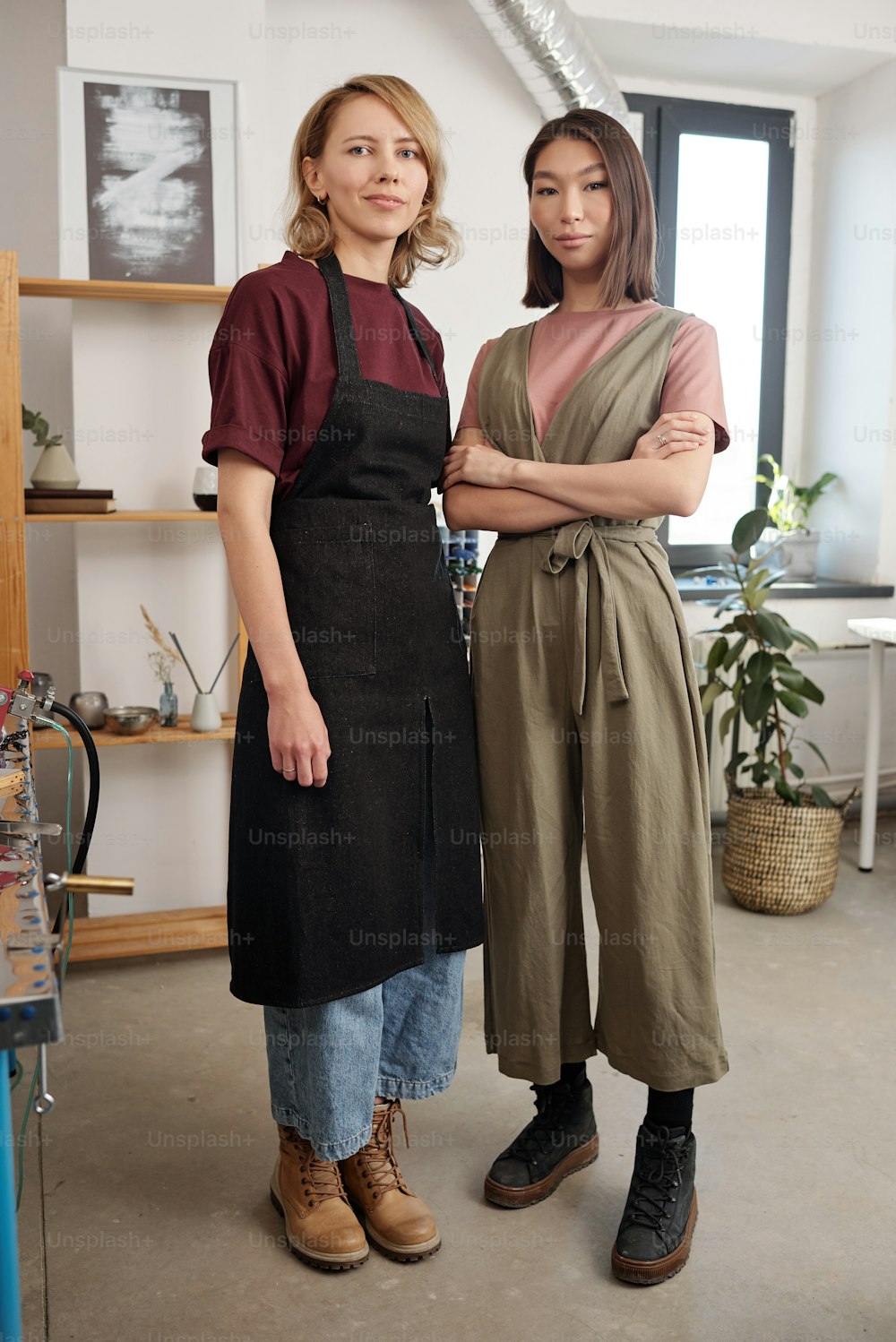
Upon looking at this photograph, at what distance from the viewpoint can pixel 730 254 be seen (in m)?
4.25

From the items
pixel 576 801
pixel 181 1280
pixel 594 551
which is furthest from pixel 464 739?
pixel 181 1280

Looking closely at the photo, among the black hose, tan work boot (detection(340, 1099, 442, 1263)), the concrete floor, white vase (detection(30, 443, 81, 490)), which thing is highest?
white vase (detection(30, 443, 81, 490))

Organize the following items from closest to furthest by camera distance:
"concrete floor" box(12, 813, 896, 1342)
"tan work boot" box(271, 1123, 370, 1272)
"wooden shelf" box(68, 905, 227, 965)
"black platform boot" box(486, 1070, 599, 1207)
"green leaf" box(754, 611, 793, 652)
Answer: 1. "concrete floor" box(12, 813, 896, 1342)
2. "tan work boot" box(271, 1123, 370, 1272)
3. "black platform boot" box(486, 1070, 599, 1207)
4. "wooden shelf" box(68, 905, 227, 965)
5. "green leaf" box(754, 611, 793, 652)

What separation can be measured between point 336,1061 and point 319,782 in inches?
16.6

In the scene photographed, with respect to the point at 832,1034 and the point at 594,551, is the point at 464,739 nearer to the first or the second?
the point at 594,551

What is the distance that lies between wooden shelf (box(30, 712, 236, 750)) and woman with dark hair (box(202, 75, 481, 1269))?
112 cm

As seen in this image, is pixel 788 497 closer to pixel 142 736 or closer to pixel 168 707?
pixel 168 707

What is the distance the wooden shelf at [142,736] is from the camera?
2783mm

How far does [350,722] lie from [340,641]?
0.12 m

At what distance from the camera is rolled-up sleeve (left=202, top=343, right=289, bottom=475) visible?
1.57 metres

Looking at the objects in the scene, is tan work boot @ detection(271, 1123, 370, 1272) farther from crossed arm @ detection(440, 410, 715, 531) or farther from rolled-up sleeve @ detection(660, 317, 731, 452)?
rolled-up sleeve @ detection(660, 317, 731, 452)

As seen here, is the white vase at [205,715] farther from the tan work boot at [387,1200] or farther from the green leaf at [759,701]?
the green leaf at [759,701]

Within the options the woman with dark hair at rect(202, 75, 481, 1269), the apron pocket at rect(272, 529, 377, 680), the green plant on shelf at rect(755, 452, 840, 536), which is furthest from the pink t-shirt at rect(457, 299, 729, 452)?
the green plant on shelf at rect(755, 452, 840, 536)

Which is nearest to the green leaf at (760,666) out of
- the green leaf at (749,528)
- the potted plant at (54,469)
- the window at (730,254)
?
the green leaf at (749,528)
